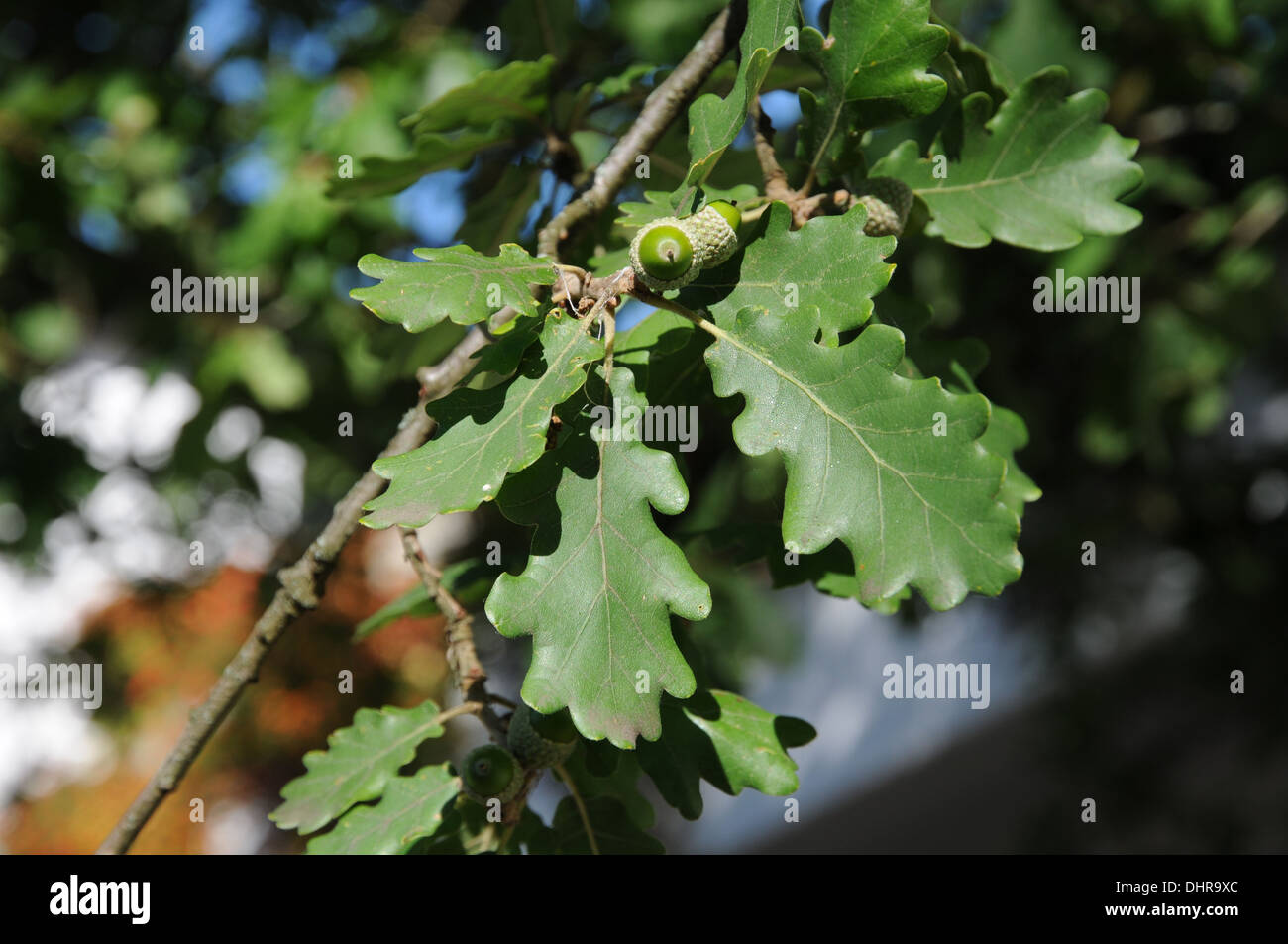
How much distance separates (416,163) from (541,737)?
59 centimetres

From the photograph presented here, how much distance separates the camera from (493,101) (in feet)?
3.43

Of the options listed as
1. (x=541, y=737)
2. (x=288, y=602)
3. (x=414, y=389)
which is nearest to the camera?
(x=541, y=737)

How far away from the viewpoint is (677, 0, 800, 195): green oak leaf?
2.36 ft

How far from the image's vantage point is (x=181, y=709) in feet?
12.1

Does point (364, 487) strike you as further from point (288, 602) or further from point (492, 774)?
point (492, 774)

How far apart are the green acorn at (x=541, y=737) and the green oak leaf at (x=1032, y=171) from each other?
0.50 metres

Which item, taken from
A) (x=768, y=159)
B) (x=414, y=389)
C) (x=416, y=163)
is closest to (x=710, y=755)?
(x=768, y=159)

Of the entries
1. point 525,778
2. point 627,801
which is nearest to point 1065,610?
point 627,801

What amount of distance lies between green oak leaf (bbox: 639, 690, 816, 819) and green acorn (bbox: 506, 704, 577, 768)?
71 millimetres

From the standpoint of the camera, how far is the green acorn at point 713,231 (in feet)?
2.41

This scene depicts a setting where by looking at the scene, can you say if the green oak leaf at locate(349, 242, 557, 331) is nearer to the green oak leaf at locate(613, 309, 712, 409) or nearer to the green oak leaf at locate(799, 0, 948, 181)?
the green oak leaf at locate(613, 309, 712, 409)

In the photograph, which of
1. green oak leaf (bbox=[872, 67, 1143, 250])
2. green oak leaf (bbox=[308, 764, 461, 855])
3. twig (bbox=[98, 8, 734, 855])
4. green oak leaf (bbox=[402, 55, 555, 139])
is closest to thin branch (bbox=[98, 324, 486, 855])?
twig (bbox=[98, 8, 734, 855])

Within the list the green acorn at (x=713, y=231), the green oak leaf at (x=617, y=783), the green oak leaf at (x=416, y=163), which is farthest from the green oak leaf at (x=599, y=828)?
the green oak leaf at (x=416, y=163)

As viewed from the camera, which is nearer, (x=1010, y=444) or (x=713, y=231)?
(x=713, y=231)
